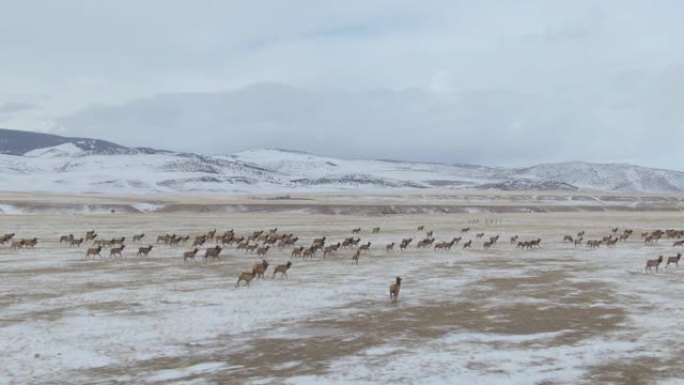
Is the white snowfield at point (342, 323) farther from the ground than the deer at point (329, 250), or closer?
closer

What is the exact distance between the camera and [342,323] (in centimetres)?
1766

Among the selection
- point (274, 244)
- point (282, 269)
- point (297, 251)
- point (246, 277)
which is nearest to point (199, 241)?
point (274, 244)

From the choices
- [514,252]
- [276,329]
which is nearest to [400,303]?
[276,329]

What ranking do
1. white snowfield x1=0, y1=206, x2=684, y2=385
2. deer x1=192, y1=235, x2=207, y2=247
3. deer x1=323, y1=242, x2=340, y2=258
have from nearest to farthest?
white snowfield x1=0, y1=206, x2=684, y2=385, deer x1=323, y1=242, x2=340, y2=258, deer x1=192, y1=235, x2=207, y2=247

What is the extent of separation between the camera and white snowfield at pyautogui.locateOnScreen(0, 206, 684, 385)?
1317 centimetres

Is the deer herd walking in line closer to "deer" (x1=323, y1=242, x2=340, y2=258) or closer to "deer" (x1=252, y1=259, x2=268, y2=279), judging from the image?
"deer" (x1=323, y1=242, x2=340, y2=258)

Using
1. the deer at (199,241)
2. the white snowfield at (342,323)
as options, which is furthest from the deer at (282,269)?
the deer at (199,241)

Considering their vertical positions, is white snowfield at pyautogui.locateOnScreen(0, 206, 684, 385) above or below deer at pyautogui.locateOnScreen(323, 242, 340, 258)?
below

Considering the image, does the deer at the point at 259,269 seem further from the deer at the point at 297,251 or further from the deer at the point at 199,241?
the deer at the point at 199,241

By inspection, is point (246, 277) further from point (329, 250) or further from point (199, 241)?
point (199, 241)

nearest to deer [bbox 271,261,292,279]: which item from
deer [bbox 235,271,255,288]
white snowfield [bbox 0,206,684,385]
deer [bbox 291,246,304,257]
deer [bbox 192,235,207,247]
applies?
white snowfield [bbox 0,206,684,385]

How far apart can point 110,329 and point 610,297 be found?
14358 millimetres

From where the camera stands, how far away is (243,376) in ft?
42.2

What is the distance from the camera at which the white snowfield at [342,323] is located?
13172 mm
